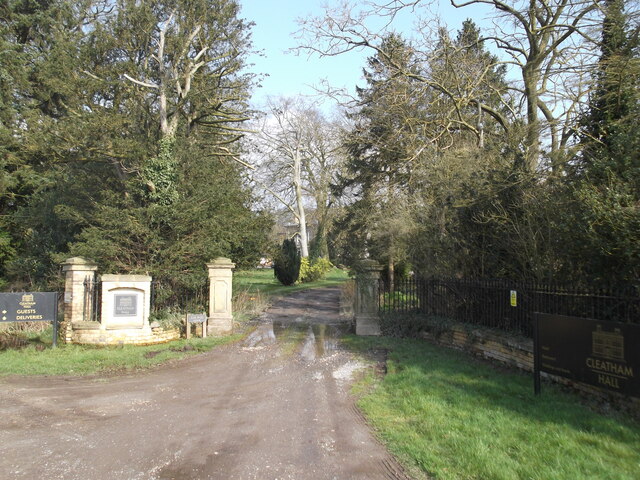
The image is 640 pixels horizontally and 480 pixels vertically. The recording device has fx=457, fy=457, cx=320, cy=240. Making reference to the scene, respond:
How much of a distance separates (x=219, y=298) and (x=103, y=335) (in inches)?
123

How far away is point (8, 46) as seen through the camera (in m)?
21.7

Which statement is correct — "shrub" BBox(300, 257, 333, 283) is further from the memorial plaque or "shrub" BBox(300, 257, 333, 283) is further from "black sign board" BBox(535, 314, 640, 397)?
"black sign board" BBox(535, 314, 640, 397)

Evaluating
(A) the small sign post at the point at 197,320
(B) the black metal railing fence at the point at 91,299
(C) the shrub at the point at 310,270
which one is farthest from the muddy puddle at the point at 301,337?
(C) the shrub at the point at 310,270

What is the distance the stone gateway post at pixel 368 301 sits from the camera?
13.0 meters

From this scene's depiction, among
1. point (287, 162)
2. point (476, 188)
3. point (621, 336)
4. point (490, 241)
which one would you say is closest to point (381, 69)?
point (476, 188)

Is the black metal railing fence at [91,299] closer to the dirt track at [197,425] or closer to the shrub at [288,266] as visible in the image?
the dirt track at [197,425]

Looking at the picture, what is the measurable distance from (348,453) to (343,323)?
1052cm

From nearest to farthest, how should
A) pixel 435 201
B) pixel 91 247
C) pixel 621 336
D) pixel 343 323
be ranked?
pixel 621 336 → pixel 91 247 → pixel 435 201 → pixel 343 323

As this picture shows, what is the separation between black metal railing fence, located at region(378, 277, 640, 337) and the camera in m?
6.92

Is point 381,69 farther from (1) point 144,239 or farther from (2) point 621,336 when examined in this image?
(2) point 621,336

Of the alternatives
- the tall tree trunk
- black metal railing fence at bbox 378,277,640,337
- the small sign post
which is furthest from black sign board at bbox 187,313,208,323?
the tall tree trunk

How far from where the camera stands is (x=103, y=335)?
11164mm

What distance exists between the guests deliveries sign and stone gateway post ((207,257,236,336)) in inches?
151

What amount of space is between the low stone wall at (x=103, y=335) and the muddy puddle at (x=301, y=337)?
8.69 ft
